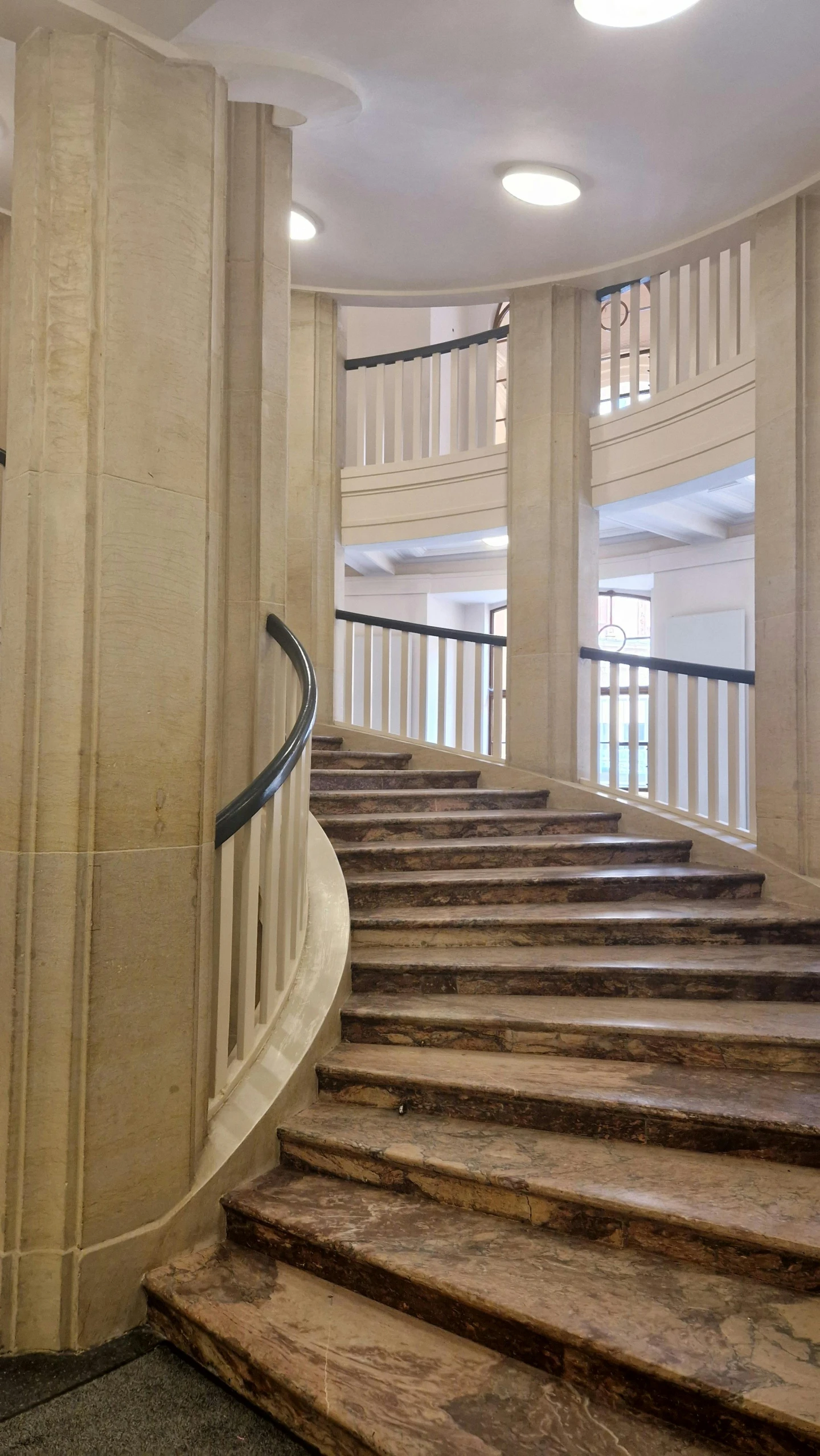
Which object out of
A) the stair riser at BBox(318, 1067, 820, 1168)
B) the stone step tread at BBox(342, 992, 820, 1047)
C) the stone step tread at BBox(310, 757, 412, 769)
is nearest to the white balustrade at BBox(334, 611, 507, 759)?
the stone step tread at BBox(310, 757, 412, 769)

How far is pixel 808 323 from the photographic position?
14.5 ft

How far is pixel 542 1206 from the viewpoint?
2436 millimetres

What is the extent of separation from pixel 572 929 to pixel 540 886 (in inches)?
16.9

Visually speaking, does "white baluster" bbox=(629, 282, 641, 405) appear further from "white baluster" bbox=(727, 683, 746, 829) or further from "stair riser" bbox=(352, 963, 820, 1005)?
"stair riser" bbox=(352, 963, 820, 1005)

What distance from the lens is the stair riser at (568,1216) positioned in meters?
2.17

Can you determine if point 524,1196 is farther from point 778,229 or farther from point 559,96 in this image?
point 778,229

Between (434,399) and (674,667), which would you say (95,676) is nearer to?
(674,667)

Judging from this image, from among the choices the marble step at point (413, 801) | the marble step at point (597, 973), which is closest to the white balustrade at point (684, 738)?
the marble step at point (413, 801)

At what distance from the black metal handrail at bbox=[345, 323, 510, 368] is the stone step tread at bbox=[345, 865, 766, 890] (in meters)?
3.98

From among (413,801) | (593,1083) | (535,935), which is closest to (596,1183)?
(593,1083)

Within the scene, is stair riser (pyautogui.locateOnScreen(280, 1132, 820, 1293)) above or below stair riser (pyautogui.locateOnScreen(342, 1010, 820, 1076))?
below

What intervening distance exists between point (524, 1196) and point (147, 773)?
149 cm

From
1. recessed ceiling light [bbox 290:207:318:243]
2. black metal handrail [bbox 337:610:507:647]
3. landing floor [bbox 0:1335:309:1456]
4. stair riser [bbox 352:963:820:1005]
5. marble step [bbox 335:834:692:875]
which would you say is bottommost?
landing floor [bbox 0:1335:309:1456]

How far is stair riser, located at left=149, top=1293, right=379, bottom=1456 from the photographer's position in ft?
6.43
